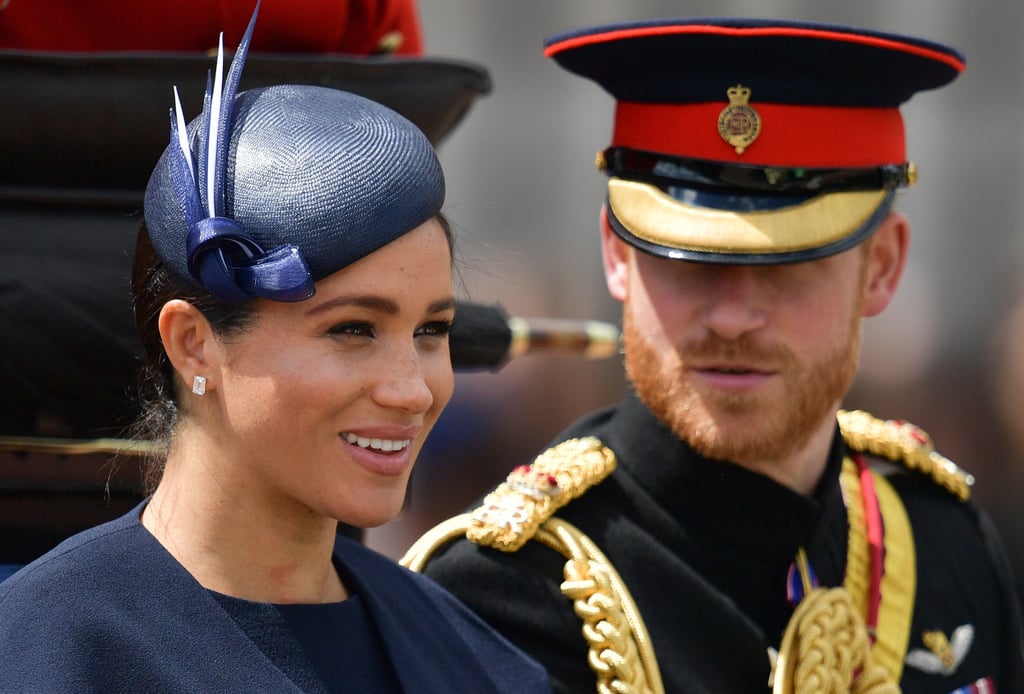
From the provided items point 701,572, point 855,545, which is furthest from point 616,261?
point 855,545

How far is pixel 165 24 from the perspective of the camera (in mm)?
2621

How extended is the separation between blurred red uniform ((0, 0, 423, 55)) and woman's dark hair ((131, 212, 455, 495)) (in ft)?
1.56

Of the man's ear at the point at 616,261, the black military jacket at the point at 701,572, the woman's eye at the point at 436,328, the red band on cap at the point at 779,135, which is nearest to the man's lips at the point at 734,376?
the black military jacket at the point at 701,572

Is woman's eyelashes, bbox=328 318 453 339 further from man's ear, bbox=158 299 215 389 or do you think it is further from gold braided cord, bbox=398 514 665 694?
gold braided cord, bbox=398 514 665 694

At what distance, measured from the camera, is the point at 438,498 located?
21.0ft

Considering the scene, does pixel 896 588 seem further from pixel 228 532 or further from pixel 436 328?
pixel 228 532

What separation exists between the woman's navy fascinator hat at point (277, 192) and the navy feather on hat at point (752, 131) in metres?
0.86

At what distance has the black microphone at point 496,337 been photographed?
2807 millimetres

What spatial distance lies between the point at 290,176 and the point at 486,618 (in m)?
1.06

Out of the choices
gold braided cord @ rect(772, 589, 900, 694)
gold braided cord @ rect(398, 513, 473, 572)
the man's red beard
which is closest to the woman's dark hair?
gold braided cord @ rect(398, 513, 473, 572)

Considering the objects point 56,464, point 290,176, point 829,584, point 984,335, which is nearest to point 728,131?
point 829,584

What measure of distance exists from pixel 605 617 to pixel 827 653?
0.41 meters

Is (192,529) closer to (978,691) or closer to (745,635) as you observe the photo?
(745,635)

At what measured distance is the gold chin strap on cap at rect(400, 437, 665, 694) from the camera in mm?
2750
